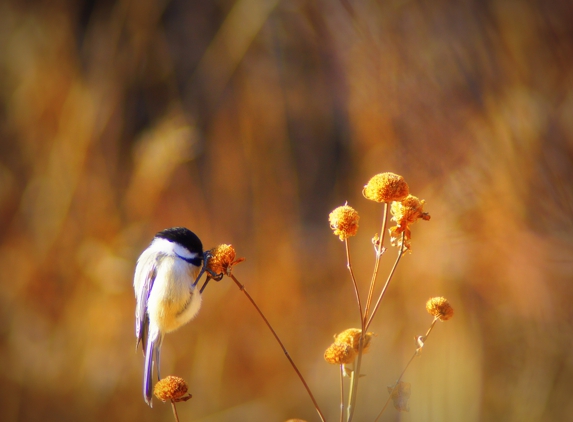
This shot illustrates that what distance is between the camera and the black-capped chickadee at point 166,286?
992 mm

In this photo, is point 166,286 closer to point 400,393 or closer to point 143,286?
point 143,286

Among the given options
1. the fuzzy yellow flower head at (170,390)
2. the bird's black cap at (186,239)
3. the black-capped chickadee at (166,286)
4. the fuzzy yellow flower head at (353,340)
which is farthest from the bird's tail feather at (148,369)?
the fuzzy yellow flower head at (353,340)

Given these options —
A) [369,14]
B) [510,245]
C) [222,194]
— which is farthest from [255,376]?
[369,14]

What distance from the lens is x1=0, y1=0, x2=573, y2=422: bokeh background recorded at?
5.35ft

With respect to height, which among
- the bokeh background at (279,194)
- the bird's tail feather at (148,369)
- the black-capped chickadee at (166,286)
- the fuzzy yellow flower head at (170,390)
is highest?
the bokeh background at (279,194)

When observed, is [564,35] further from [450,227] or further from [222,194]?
[222,194]

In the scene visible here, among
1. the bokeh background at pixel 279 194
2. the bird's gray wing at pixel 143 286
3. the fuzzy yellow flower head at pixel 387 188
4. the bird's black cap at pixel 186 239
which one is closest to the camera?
the fuzzy yellow flower head at pixel 387 188

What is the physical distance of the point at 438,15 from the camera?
1901 millimetres

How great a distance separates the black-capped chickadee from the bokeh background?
0.83 m

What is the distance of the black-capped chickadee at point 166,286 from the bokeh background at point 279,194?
83 cm

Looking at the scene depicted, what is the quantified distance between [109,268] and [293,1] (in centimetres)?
153

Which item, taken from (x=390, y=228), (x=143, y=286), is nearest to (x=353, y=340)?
(x=390, y=228)

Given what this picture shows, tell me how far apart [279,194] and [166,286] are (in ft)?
4.35

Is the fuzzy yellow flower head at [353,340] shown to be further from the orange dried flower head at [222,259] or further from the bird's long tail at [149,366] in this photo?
the bird's long tail at [149,366]
